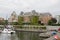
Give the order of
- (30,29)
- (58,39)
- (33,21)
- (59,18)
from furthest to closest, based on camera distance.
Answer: (59,18), (33,21), (30,29), (58,39)

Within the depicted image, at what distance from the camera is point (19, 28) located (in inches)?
3989

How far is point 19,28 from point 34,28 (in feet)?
26.9

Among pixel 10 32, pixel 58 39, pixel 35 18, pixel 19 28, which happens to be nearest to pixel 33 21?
pixel 35 18

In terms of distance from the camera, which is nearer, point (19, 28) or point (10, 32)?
point (10, 32)

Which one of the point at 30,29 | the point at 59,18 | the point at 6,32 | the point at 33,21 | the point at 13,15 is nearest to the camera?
the point at 6,32

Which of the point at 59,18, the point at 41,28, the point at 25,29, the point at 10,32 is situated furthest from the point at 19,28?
the point at 59,18

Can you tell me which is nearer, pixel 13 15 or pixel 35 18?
pixel 35 18

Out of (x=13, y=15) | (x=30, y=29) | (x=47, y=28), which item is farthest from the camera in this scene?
(x=13, y=15)

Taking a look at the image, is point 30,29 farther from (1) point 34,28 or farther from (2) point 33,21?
(2) point 33,21

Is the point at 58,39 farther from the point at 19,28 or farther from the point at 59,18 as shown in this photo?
the point at 59,18

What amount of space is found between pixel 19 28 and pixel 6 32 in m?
25.7

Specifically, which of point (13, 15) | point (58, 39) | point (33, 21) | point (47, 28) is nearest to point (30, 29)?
point (47, 28)

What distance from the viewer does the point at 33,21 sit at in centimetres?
11650

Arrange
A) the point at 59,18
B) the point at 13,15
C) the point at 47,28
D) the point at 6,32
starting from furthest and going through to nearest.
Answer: the point at 13,15 → the point at 59,18 → the point at 47,28 → the point at 6,32
